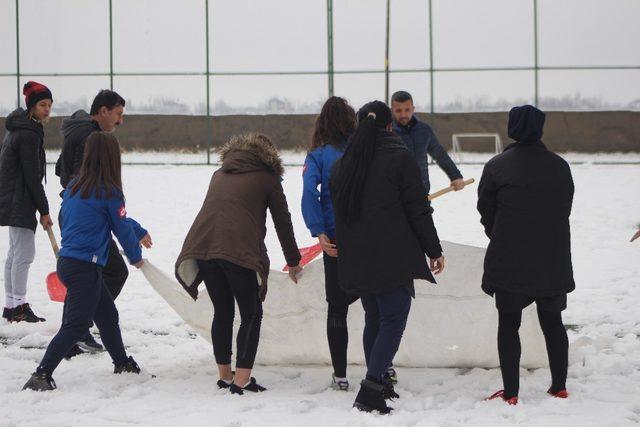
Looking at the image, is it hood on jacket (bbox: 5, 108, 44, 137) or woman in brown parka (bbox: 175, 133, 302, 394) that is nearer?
A: woman in brown parka (bbox: 175, 133, 302, 394)

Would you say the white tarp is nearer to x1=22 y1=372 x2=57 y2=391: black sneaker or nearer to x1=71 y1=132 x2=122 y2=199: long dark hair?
x1=71 y1=132 x2=122 y2=199: long dark hair

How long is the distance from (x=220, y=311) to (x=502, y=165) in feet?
5.07

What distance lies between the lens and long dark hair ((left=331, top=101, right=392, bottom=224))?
443 centimetres

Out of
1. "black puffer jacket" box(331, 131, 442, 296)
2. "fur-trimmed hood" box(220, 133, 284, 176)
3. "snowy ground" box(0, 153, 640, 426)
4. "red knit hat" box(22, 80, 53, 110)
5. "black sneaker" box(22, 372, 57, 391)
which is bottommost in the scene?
"snowy ground" box(0, 153, 640, 426)

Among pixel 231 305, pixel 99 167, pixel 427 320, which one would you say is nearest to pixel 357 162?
pixel 231 305

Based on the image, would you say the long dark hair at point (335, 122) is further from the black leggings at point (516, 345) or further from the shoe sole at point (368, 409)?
the shoe sole at point (368, 409)

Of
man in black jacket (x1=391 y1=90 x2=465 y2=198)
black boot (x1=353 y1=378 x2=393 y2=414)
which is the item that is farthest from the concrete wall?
black boot (x1=353 y1=378 x2=393 y2=414)

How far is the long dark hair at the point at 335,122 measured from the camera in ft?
15.9

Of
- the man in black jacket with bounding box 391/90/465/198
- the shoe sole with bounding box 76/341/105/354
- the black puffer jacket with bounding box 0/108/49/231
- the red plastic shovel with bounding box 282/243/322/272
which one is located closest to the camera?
the red plastic shovel with bounding box 282/243/322/272

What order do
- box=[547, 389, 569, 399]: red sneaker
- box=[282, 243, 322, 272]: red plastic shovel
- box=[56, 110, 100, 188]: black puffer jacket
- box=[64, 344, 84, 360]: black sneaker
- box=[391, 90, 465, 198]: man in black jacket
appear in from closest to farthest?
box=[547, 389, 569, 399]: red sneaker → box=[282, 243, 322, 272]: red plastic shovel → box=[56, 110, 100, 188]: black puffer jacket → box=[64, 344, 84, 360]: black sneaker → box=[391, 90, 465, 198]: man in black jacket

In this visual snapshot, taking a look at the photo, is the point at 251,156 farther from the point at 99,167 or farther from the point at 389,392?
the point at 389,392

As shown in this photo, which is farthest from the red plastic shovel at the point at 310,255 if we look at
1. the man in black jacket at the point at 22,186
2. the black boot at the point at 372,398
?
the man in black jacket at the point at 22,186

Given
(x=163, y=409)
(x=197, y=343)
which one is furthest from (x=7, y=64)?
(x=163, y=409)

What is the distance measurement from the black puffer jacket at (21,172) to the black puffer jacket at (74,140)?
75cm
